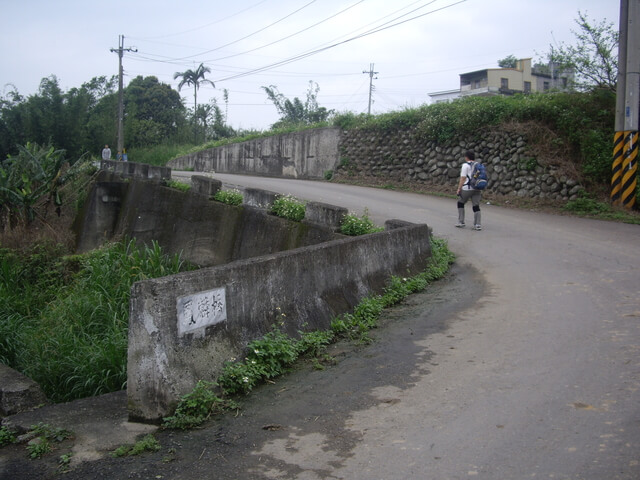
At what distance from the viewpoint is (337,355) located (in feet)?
19.0

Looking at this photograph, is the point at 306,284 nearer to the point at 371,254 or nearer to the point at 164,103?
the point at 371,254

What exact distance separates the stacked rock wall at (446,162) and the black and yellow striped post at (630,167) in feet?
4.05

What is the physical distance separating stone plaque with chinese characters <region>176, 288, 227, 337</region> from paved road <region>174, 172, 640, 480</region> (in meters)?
1.22

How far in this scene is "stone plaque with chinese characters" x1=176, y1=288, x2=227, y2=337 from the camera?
4.62 meters

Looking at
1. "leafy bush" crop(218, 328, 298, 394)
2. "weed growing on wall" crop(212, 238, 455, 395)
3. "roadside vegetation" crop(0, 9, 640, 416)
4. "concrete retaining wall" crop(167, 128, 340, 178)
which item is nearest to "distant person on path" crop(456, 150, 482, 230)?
"roadside vegetation" crop(0, 9, 640, 416)

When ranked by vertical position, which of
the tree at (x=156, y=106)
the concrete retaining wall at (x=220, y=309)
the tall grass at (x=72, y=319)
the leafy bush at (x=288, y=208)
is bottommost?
the tall grass at (x=72, y=319)

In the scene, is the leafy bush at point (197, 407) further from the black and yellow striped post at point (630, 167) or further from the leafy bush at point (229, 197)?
the black and yellow striped post at point (630, 167)

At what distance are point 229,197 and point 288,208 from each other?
2.90 meters

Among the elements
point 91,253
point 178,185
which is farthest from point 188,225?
point 91,253

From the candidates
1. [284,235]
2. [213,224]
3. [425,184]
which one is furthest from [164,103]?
[284,235]

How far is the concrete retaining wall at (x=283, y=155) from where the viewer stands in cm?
2630

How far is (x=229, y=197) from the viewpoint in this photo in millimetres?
13977

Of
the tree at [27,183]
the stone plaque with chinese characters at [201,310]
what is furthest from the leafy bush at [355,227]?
the tree at [27,183]

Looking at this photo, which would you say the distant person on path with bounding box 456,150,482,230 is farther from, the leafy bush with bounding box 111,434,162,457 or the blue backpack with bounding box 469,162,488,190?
the leafy bush with bounding box 111,434,162,457
